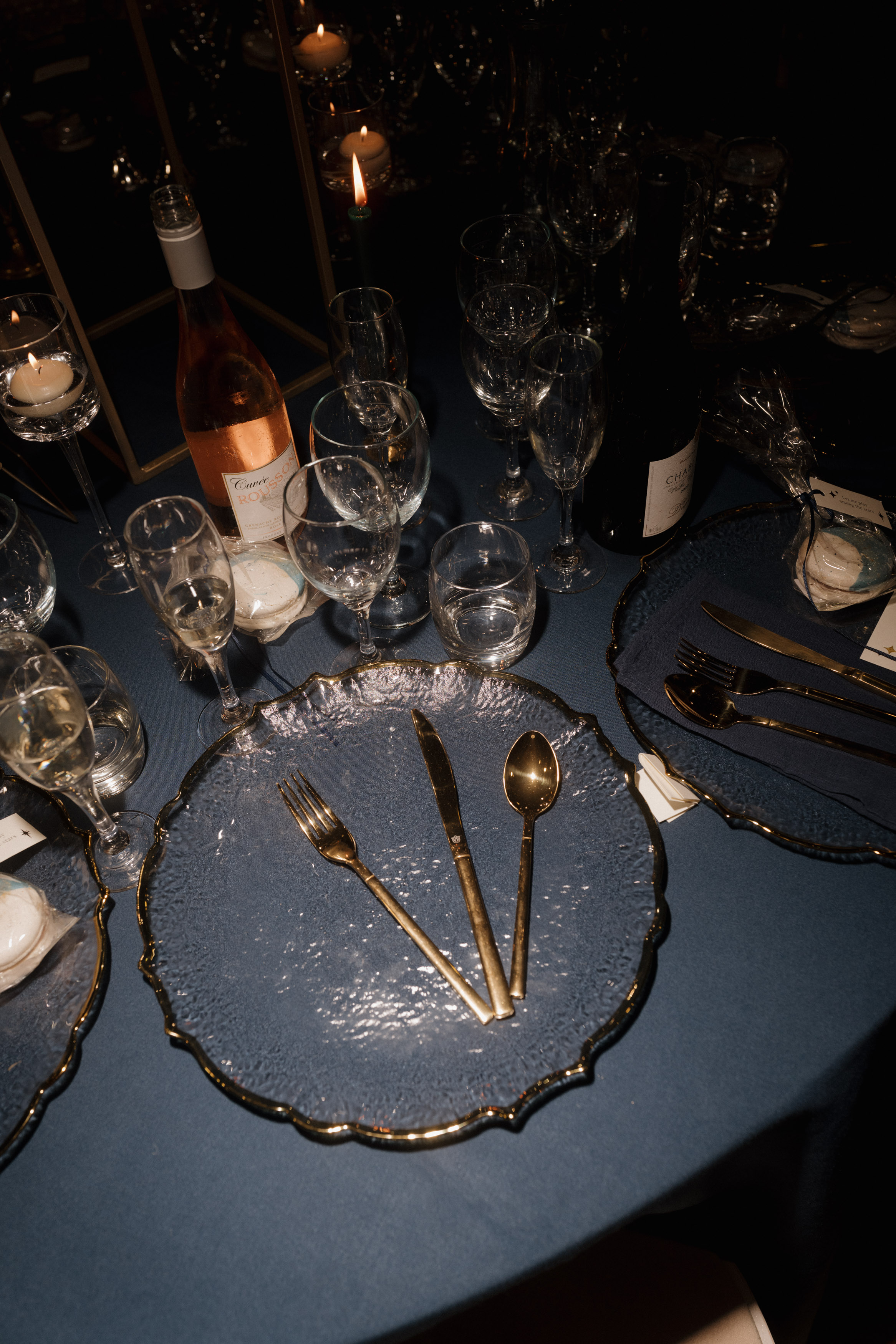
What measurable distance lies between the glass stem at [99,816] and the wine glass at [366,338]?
0.54 metres

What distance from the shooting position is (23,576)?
94 cm

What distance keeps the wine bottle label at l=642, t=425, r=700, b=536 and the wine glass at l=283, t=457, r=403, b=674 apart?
0.99ft

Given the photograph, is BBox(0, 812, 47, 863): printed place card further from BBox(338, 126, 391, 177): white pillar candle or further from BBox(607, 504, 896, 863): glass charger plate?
BBox(338, 126, 391, 177): white pillar candle

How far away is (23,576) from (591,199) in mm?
877

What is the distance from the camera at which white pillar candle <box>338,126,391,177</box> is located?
139 centimetres

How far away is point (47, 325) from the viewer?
3.50 feet

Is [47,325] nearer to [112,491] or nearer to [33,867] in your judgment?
[112,491]

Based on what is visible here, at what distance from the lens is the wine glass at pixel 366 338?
3.36 ft

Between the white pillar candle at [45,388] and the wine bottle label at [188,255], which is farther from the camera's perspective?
the white pillar candle at [45,388]

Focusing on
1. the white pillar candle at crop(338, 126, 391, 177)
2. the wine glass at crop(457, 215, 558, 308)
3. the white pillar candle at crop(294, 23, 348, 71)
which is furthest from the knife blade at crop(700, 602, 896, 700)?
the white pillar candle at crop(294, 23, 348, 71)

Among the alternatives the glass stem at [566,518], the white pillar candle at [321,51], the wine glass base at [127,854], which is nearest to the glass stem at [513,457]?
the glass stem at [566,518]

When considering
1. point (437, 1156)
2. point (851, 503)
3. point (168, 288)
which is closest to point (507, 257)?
point (851, 503)

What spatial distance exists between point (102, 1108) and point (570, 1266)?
1.54 feet

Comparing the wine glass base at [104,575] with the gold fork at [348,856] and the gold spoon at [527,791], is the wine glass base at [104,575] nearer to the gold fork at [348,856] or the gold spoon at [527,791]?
the gold fork at [348,856]
